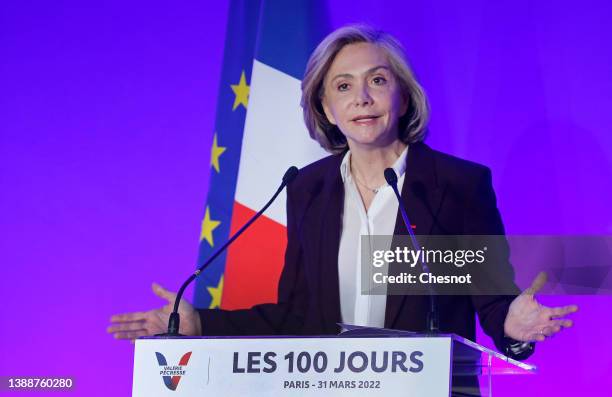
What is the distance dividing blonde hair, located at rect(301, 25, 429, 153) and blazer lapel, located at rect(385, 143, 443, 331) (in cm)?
17

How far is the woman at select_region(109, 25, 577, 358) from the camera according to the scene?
131 inches

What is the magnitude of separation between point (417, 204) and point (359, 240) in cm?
27

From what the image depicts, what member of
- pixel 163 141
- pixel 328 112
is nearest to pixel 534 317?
pixel 328 112

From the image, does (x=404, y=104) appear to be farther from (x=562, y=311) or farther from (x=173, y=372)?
(x=173, y=372)

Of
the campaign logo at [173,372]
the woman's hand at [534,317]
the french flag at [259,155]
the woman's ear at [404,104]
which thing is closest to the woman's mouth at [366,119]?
the woman's ear at [404,104]

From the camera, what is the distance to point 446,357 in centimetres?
211

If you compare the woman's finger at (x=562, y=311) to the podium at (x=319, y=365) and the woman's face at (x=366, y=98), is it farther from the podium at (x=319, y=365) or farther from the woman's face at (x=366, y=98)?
the woman's face at (x=366, y=98)

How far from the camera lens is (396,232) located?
335cm

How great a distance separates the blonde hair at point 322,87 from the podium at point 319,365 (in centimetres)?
141

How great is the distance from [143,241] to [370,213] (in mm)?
1002

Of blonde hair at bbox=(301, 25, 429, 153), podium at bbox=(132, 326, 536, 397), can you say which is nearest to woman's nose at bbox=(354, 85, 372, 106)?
blonde hair at bbox=(301, 25, 429, 153)

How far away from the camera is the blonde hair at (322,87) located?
352 cm

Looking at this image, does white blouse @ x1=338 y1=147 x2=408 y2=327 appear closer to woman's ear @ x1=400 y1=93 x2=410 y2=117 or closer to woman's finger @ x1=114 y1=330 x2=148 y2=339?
woman's ear @ x1=400 y1=93 x2=410 y2=117

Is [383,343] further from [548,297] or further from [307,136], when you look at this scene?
[307,136]
